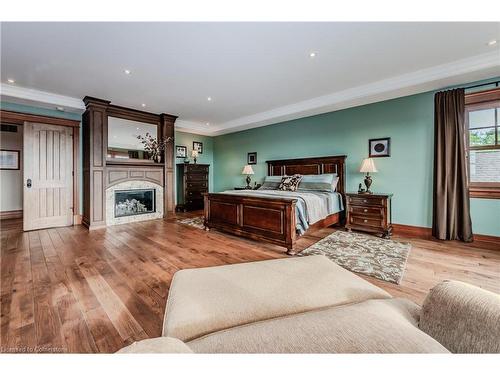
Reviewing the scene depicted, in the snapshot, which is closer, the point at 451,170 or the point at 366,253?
the point at 366,253

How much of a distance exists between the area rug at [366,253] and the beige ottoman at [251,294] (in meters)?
1.30

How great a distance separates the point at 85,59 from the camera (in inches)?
110

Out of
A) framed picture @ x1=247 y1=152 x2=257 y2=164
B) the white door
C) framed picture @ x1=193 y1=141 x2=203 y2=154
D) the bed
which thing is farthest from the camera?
framed picture @ x1=193 y1=141 x2=203 y2=154

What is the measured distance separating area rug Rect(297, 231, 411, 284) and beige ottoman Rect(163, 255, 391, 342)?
1.30m

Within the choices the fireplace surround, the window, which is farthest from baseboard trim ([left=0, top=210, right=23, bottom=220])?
the window

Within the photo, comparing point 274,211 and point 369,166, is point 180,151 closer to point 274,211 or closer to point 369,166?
point 274,211

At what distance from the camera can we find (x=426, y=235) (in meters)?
3.53

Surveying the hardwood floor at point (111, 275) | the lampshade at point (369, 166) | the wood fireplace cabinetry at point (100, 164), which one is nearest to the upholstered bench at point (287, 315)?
the hardwood floor at point (111, 275)

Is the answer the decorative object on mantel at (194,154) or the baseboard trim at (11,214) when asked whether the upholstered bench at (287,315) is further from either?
the baseboard trim at (11,214)

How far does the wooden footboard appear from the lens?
2.89 metres

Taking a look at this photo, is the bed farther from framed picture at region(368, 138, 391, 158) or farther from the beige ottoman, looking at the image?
the beige ottoman

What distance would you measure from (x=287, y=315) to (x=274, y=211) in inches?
85.1

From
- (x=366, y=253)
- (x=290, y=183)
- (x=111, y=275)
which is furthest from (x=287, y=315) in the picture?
(x=290, y=183)

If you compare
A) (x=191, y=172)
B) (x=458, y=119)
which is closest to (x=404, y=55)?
(x=458, y=119)
